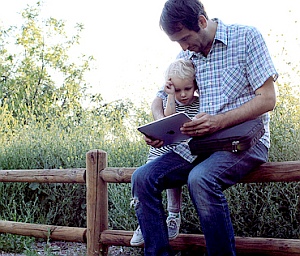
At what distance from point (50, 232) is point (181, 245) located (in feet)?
4.45

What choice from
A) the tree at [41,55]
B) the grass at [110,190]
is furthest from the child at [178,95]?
the tree at [41,55]

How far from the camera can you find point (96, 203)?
13.2ft

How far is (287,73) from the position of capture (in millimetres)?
5129

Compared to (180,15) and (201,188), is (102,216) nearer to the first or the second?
(201,188)

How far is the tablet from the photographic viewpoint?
2750 mm

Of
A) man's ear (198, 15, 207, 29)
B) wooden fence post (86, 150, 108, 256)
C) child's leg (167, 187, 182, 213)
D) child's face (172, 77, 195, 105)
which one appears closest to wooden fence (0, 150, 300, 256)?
wooden fence post (86, 150, 108, 256)

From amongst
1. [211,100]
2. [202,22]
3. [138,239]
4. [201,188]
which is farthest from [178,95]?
[138,239]

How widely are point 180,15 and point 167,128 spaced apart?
605 millimetres

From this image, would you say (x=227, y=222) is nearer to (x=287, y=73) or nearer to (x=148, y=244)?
(x=148, y=244)

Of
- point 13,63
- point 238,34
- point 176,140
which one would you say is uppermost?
point 13,63

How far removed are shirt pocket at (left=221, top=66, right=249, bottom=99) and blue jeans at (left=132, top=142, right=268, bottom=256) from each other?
0.99 feet

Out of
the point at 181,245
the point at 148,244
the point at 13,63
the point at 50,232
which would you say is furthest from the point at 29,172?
the point at 13,63

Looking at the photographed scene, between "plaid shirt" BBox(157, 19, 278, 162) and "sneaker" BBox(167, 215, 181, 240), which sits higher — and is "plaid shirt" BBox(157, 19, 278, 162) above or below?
above

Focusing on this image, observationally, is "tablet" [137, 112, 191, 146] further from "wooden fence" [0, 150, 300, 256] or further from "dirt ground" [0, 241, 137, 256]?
"dirt ground" [0, 241, 137, 256]
